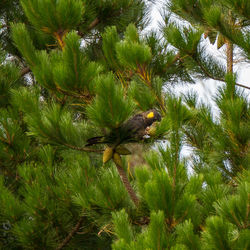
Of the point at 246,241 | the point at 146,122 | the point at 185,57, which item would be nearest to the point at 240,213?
the point at 246,241

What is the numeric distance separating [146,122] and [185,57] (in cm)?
174

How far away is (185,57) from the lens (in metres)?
4.16

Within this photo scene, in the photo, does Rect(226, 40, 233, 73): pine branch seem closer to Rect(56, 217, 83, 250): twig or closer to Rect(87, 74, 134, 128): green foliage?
Rect(56, 217, 83, 250): twig

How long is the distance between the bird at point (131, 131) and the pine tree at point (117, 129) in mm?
27

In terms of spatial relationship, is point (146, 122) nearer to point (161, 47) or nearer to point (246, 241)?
point (246, 241)

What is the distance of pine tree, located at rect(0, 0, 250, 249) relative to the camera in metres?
2.38

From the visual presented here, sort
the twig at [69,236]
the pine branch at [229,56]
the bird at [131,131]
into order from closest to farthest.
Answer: the bird at [131,131], the twig at [69,236], the pine branch at [229,56]

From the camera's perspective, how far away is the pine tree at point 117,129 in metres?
2.38

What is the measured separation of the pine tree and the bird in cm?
3

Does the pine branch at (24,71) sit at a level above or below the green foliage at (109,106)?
below

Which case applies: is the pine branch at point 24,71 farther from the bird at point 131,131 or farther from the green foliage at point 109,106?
the green foliage at point 109,106

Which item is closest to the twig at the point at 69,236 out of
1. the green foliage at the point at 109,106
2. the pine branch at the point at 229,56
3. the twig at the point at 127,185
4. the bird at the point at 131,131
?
the twig at the point at 127,185

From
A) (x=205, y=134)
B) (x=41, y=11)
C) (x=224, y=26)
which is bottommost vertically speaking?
(x=205, y=134)

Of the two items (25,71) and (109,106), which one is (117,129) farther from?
(25,71)
